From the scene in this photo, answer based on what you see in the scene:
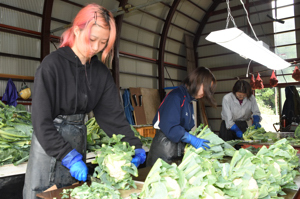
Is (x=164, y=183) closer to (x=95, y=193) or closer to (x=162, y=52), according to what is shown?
(x=95, y=193)

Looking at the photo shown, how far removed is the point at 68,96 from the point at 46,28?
679 cm

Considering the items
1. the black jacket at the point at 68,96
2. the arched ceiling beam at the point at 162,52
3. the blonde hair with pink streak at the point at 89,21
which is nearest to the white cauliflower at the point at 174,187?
the black jacket at the point at 68,96

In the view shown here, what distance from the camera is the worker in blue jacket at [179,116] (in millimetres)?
2879

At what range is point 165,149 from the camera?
9.83 feet

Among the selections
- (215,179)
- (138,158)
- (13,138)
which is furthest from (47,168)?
(13,138)

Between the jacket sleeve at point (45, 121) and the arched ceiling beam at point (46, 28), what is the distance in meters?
6.59

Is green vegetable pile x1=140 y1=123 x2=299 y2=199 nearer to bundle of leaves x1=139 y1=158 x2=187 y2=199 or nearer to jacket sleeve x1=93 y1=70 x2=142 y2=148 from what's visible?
bundle of leaves x1=139 y1=158 x2=187 y2=199

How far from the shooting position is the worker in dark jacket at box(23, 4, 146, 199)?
1751mm

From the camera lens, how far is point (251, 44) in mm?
2904

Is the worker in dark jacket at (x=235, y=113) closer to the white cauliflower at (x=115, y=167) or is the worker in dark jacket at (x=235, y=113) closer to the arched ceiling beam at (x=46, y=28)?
the white cauliflower at (x=115, y=167)

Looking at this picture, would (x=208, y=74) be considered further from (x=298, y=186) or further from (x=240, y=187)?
(x=240, y=187)

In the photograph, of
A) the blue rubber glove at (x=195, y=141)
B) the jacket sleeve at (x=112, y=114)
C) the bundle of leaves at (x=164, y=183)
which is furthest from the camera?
the blue rubber glove at (x=195, y=141)

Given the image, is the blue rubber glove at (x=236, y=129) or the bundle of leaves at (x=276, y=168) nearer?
the bundle of leaves at (x=276, y=168)

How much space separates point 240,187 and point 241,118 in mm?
4537
